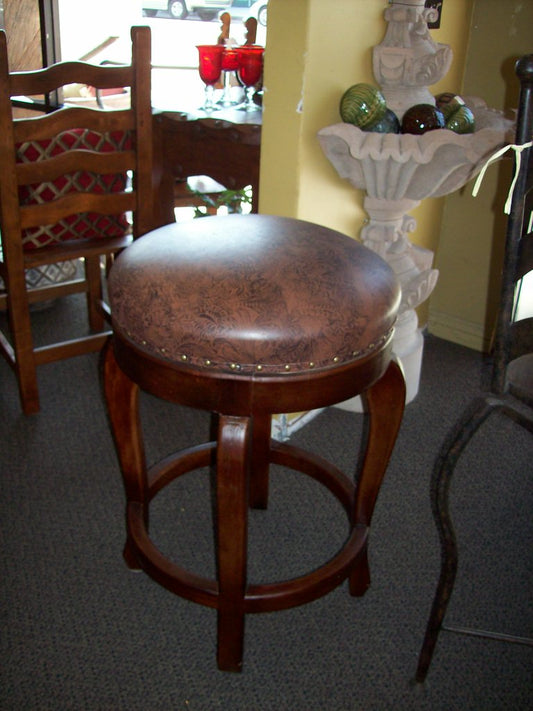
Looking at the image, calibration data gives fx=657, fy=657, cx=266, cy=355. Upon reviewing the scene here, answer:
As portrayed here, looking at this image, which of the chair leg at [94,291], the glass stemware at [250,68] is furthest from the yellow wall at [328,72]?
the chair leg at [94,291]

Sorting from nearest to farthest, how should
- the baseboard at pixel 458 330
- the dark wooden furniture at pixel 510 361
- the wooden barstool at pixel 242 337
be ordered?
the dark wooden furniture at pixel 510 361 → the wooden barstool at pixel 242 337 → the baseboard at pixel 458 330

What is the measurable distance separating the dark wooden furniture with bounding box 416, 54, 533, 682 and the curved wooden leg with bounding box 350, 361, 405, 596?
0.62 ft

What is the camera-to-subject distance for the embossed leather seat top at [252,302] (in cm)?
84

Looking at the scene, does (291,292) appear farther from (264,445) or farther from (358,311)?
(264,445)

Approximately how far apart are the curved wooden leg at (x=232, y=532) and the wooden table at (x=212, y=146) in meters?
0.90

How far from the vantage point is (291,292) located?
2.84 feet

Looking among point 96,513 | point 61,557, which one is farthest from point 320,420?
point 61,557

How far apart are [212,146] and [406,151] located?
0.51 metres

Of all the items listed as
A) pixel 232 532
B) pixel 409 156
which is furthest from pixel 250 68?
pixel 232 532

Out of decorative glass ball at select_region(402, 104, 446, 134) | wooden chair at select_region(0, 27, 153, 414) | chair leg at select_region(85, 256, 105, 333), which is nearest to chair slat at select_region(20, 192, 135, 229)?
wooden chair at select_region(0, 27, 153, 414)

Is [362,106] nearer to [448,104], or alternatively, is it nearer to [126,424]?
[448,104]

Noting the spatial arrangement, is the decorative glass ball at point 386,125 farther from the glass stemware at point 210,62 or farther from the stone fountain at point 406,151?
the glass stemware at point 210,62

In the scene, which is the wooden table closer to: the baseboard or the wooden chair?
the wooden chair

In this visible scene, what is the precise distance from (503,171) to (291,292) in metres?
1.35
